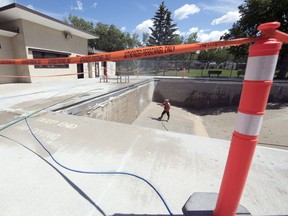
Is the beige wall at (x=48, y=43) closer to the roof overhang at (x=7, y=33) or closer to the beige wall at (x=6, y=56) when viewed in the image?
the roof overhang at (x=7, y=33)

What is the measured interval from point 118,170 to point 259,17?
69.5ft

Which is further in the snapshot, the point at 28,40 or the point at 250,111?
the point at 28,40

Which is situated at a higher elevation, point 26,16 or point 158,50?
point 26,16

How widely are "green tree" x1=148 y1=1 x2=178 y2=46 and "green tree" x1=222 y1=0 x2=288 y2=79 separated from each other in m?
32.6

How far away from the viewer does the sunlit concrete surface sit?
143 centimetres

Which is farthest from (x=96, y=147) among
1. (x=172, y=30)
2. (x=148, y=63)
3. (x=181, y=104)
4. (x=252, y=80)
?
(x=172, y=30)

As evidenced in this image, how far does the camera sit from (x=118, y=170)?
1862 millimetres

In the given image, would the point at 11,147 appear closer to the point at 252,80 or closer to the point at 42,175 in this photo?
the point at 42,175

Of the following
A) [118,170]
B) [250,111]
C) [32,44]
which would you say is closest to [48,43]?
[32,44]

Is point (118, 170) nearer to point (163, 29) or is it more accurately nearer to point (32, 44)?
point (32, 44)

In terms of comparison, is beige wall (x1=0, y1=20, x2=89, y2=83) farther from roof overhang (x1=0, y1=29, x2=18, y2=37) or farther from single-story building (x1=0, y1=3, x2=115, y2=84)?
roof overhang (x1=0, y1=29, x2=18, y2=37)

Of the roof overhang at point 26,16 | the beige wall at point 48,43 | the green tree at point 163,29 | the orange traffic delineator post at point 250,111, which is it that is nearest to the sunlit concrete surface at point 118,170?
the orange traffic delineator post at point 250,111

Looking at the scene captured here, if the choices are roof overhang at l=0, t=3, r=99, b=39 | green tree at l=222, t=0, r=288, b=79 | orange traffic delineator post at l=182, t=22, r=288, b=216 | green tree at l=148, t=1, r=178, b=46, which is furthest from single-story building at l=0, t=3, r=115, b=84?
green tree at l=148, t=1, r=178, b=46

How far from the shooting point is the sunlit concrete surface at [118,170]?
4.69ft
